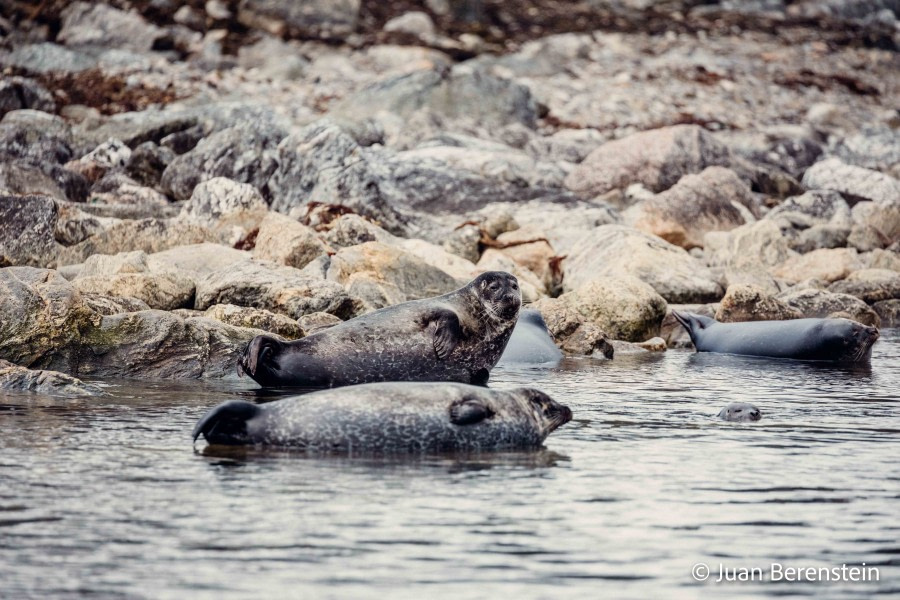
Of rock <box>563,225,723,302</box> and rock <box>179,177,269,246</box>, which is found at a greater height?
rock <box>179,177,269,246</box>

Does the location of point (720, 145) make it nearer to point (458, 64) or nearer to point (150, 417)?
point (458, 64)

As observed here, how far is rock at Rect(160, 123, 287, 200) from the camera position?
87.7 feet

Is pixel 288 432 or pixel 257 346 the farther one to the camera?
pixel 257 346

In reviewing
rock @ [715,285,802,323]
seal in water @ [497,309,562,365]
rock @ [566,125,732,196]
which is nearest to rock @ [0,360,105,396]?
seal in water @ [497,309,562,365]

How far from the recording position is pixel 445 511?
7070 millimetres

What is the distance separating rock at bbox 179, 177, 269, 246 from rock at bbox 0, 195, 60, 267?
2.84m

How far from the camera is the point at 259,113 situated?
32.8m

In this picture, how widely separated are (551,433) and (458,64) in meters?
40.1

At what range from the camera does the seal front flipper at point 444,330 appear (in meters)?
12.1

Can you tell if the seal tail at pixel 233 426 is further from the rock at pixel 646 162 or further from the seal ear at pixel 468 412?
the rock at pixel 646 162

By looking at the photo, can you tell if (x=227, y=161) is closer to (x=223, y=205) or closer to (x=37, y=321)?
(x=223, y=205)

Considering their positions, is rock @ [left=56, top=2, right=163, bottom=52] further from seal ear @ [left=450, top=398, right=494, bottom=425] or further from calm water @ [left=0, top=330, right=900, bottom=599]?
seal ear @ [left=450, top=398, right=494, bottom=425]

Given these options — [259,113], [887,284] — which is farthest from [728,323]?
[259,113]

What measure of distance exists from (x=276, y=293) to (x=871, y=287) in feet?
37.2
